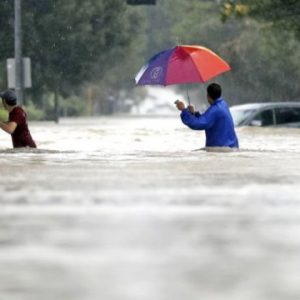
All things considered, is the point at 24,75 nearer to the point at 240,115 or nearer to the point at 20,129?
the point at 240,115

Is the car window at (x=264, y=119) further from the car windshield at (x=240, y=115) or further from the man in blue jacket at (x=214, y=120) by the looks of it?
the man in blue jacket at (x=214, y=120)

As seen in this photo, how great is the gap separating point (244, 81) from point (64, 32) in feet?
79.9

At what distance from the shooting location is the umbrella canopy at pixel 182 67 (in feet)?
58.1

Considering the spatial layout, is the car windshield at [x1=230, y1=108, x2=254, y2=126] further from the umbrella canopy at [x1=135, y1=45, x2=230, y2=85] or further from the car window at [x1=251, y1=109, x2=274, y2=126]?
the umbrella canopy at [x1=135, y1=45, x2=230, y2=85]

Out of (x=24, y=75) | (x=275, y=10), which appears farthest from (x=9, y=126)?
(x=275, y=10)

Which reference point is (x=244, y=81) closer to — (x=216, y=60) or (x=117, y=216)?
(x=216, y=60)

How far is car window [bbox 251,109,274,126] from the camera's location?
100ft

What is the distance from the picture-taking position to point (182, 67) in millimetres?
17844

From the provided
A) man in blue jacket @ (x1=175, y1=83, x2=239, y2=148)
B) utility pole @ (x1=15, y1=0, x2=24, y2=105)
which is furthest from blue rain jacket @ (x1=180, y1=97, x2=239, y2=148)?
utility pole @ (x1=15, y1=0, x2=24, y2=105)

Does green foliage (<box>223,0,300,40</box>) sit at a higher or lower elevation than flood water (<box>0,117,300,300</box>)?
higher

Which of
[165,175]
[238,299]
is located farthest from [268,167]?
[238,299]

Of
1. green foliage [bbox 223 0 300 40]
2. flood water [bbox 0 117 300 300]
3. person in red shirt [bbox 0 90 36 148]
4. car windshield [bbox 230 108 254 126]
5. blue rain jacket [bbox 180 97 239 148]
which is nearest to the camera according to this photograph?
flood water [bbox 0 117 300 300]

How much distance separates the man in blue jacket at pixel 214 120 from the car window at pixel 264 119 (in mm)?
13906

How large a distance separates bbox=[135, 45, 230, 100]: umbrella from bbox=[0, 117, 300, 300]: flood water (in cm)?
412
